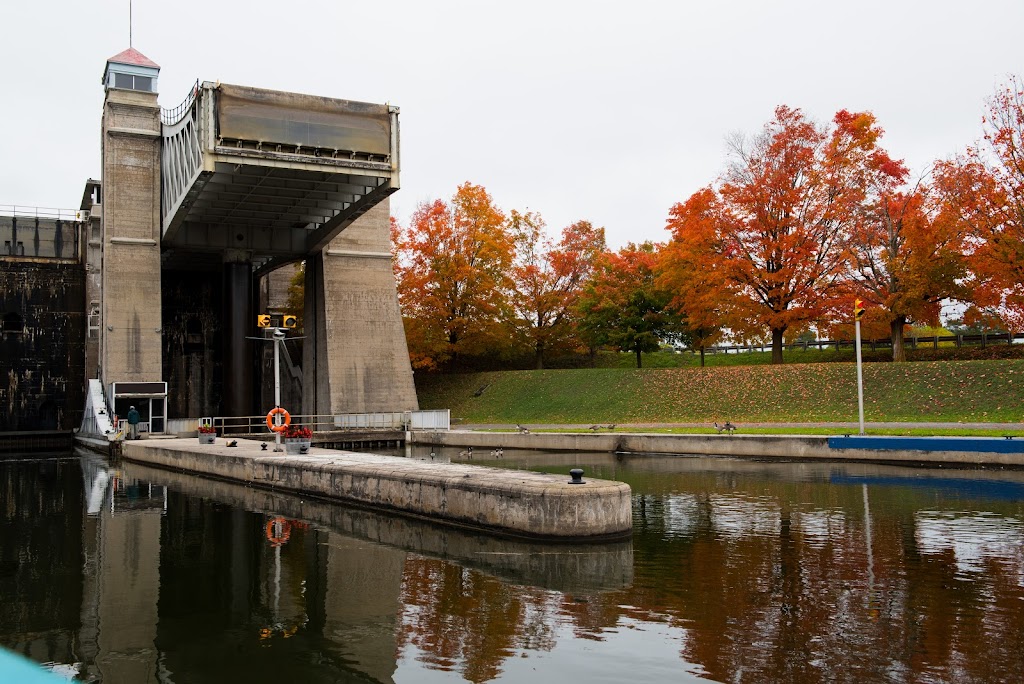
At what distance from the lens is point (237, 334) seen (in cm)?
3791

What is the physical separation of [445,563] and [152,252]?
103ft

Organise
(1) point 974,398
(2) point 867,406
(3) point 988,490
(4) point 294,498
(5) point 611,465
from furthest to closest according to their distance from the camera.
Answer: (2) point 867,406, (1) point 974,398, (5) point 611,465, (4) point 294,498, (3) point 988,490

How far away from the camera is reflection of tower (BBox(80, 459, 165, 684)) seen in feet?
23.2

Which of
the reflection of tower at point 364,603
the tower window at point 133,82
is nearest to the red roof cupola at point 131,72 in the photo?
the tower window at point 133,82

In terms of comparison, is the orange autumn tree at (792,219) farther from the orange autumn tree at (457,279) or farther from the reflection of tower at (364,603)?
the reflection of tower at (364,603)

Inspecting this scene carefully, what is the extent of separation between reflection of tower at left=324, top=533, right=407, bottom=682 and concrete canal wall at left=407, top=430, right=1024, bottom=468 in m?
14.5

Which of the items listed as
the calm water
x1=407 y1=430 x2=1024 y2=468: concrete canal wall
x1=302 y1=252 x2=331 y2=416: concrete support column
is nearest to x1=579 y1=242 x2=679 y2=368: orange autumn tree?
x1=302 y1=252 x2=331 y2=416: concrete support column

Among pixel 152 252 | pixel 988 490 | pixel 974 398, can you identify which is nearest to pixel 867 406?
pixel 974 398

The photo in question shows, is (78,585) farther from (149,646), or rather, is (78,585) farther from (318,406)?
(318,406)

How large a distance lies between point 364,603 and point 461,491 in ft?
14.3

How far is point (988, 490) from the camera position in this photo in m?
16.1

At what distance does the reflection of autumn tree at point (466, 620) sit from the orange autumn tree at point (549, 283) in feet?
132

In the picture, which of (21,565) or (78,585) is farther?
(21,565)

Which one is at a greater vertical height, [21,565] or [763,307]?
[763,307]
